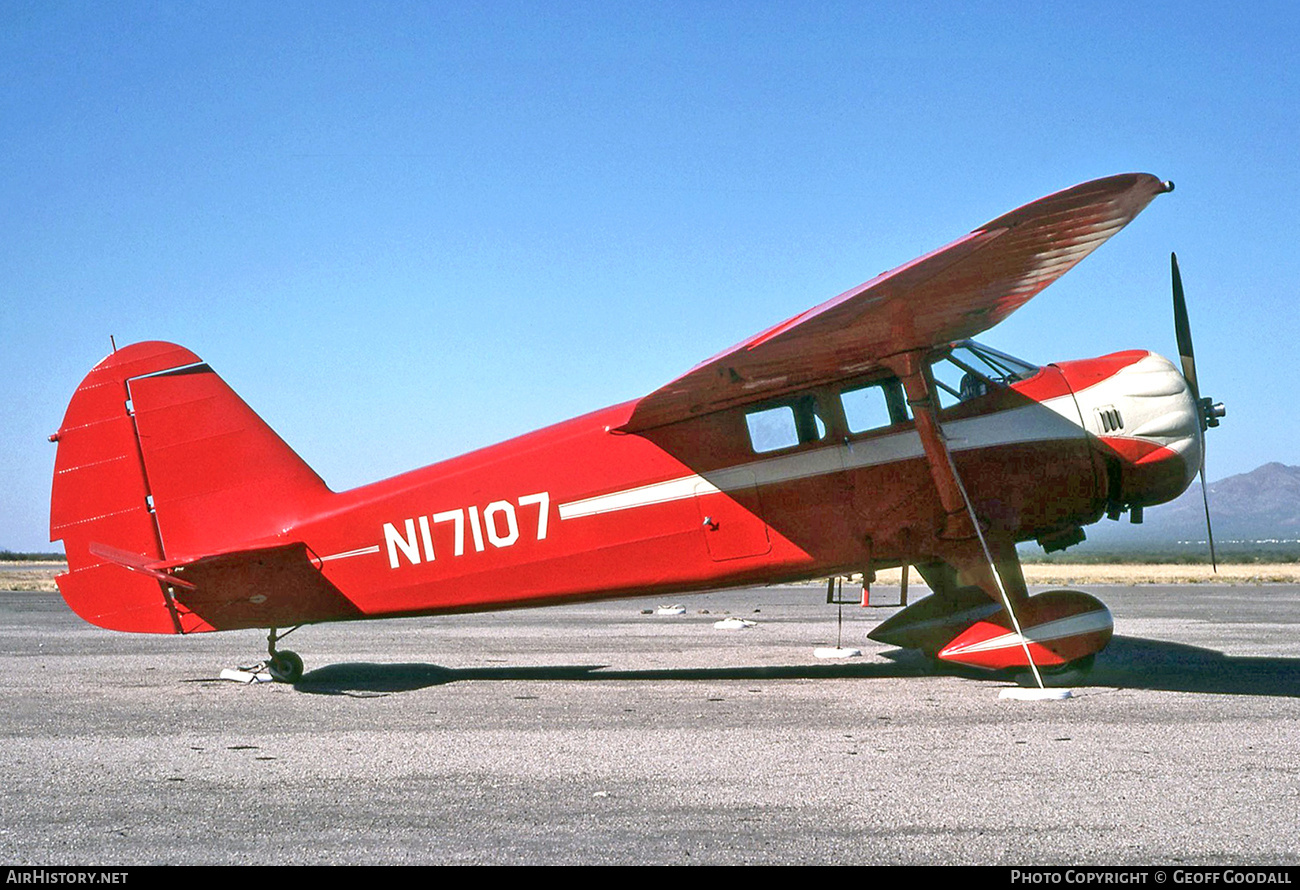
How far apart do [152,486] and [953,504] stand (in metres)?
6.87

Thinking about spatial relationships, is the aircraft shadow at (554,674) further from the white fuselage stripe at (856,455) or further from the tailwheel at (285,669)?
the white fuselage stripe at (856,455)

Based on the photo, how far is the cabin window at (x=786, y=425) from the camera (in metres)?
8.88

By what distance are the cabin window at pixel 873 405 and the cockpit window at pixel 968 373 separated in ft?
1.17

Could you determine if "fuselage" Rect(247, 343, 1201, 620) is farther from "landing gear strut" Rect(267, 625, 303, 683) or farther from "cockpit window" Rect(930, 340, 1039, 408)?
"landing gear strut" Rect(267, 625, 303, 683)

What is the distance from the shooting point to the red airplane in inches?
340

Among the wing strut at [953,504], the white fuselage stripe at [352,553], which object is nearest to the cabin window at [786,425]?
the wing strut at [953,504]

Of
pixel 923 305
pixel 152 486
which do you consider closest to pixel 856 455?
pixel 923 305

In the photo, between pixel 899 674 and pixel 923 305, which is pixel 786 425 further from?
pixel 899 674

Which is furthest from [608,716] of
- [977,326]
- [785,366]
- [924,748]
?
[977,326]

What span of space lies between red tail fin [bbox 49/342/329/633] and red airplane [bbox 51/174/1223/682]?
0.02m

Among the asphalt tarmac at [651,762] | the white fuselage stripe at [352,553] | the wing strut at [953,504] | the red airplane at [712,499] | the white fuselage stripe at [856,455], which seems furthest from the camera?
the white fuselage stripe at [352,553]

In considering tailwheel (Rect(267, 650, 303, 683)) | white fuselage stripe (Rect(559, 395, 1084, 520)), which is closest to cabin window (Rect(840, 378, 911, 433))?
white fuselage stripe (Rect(559, 395, 1084, 520))

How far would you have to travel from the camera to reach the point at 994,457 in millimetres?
8734
